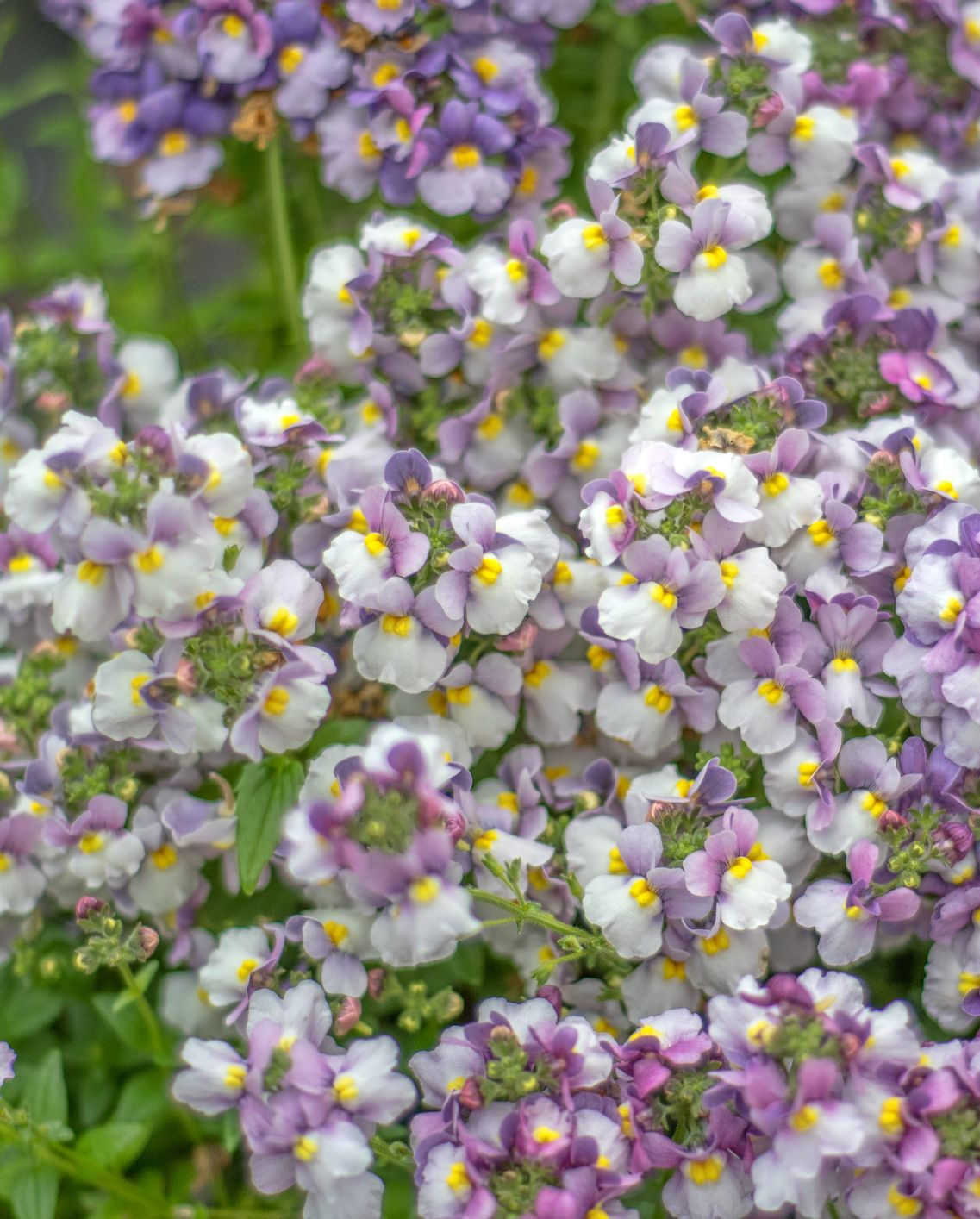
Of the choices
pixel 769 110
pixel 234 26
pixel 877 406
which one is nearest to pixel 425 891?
pixel 877 406

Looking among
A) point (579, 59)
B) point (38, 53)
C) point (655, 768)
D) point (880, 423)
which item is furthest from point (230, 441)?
point (38, 53)

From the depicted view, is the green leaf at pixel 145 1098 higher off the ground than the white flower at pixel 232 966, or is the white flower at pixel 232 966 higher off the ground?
the white flower at pixel 232 966

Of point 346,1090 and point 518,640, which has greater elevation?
point 518,640

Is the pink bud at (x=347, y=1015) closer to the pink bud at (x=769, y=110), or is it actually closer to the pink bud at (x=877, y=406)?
the pink bud at (x=877, y=406)

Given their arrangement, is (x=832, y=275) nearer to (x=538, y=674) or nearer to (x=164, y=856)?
(x=538, y=674)

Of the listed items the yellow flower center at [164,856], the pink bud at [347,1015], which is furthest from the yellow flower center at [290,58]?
the pink bud at [347,1015]

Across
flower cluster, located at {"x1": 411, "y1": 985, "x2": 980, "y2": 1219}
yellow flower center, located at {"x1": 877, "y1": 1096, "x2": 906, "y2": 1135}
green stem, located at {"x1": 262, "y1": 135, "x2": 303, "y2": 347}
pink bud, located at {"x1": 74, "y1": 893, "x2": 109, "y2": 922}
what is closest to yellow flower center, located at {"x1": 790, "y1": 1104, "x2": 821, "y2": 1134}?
flower cluster, located at {"x1": 411, "y1": 985, "x2": 980, "y2": 1219}
